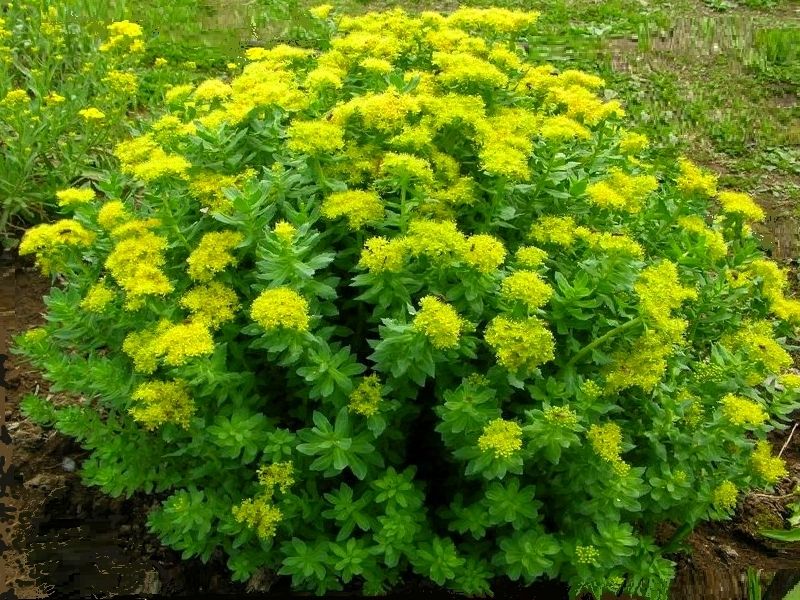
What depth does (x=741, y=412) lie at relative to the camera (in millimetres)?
2076

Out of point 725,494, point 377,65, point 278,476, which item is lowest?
point 725,494

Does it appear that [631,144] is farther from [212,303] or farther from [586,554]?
[212,303]

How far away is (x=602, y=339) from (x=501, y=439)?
38 centimetres

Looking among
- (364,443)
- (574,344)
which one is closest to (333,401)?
(364,443)

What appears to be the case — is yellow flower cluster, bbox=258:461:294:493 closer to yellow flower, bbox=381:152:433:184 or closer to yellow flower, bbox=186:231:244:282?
yellow flower, bbox=186:231:244:282

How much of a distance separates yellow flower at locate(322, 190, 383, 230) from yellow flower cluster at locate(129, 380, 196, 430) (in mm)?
599

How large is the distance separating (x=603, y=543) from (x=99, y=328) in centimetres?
155

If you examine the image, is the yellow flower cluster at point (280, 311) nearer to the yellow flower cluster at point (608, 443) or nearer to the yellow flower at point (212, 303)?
the yellow flower at point (212, 303)

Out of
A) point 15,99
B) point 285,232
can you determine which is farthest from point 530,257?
point 15,99

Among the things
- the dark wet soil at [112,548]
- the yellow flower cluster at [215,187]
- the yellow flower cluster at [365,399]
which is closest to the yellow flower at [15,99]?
the dark wet soil at [112,548]

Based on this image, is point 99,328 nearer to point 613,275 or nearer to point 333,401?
point 333,401

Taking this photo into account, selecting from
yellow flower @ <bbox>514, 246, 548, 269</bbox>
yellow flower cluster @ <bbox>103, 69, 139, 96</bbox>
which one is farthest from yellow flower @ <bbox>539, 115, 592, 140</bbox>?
yellow flower cluster @ <bbox>103, 69, 139, 96</bbox>

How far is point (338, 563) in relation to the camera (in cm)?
206

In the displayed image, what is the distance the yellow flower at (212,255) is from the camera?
6.73ft
